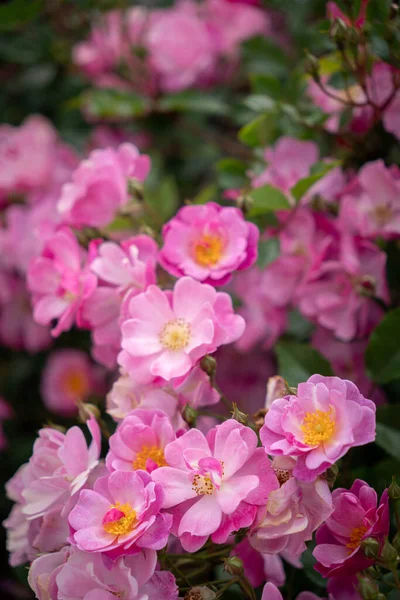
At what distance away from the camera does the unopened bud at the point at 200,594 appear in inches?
23.7

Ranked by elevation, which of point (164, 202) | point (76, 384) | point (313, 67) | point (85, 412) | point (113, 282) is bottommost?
point (76, 384)

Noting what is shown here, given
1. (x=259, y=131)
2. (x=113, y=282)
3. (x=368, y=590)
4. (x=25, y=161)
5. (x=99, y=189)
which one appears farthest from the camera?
(x=25, y=161)

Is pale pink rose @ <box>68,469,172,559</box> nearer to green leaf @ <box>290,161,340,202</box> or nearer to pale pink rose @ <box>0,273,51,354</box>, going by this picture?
green leaf @ <box>290,161,340,202</box>

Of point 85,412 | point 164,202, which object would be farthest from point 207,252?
point 164,202

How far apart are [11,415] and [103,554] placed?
0.89 metres

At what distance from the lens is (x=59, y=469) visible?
68 cm

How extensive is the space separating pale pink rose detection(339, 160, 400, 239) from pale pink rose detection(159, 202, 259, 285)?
0.57ft

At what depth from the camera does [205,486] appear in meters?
0.61

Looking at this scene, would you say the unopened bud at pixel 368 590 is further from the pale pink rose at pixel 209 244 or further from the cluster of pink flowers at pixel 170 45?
the cluster of pink flowers at pixel 170 45

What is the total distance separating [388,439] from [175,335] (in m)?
0.29

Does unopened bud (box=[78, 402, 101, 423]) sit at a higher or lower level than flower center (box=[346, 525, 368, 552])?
lower

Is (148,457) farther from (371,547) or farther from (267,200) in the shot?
(267,200)

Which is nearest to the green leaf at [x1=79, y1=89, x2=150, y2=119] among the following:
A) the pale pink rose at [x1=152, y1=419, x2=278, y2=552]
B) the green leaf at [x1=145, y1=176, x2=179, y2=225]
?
the green leaf at [x1=145, y1=176, x2=179, y2=225]

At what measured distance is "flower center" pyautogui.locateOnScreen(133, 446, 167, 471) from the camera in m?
0.66
